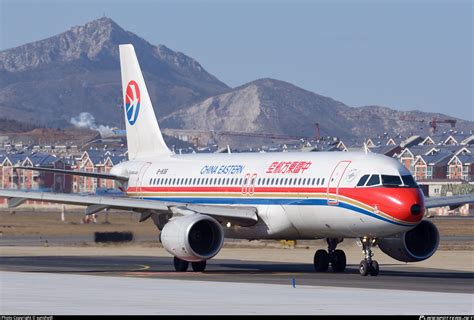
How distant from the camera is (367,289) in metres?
34.4

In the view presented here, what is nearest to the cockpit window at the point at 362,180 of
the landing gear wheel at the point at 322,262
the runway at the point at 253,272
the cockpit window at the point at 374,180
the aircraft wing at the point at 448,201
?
the cockpit window at the point at 374,180

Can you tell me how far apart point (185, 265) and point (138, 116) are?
36.9 feet

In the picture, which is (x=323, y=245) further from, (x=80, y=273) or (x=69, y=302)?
(x=69, y=302)

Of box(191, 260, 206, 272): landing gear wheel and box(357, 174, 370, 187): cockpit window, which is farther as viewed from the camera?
box(191, 260, 206, 272): landing gear wheel

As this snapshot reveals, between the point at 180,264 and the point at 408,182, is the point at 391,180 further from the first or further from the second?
the point at 180,264

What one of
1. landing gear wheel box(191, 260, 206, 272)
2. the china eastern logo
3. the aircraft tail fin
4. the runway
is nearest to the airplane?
landing gear wheel box(191, 260, 206, 272)

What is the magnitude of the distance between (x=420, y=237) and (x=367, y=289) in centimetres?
1141

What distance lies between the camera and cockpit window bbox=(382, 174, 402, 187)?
4156 cm

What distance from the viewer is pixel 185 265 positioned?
45875 mm

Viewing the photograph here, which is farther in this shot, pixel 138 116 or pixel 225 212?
pixel 138 116

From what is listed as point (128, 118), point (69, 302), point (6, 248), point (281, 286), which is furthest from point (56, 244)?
point (69, 302)

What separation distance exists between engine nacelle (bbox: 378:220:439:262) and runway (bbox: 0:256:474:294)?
65 cm

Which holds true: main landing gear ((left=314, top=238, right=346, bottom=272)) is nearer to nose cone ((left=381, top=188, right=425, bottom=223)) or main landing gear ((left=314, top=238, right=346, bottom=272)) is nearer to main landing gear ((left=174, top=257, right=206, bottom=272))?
main landing gear ((left=174, top=257, right=206, bottom=272))

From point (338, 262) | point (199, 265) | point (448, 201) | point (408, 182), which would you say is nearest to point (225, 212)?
point (199, 265)
